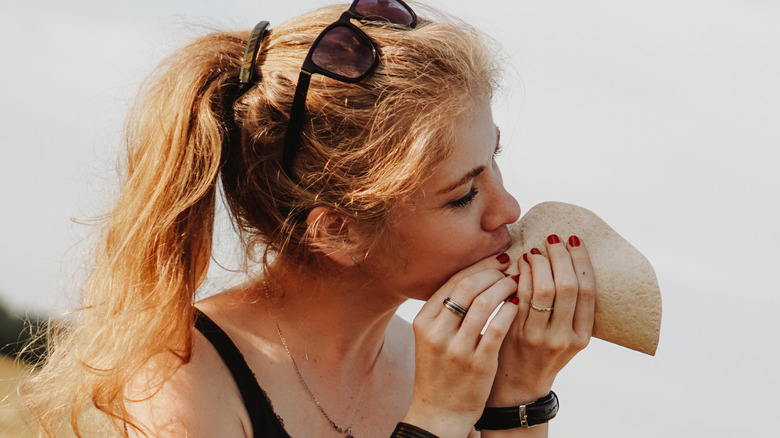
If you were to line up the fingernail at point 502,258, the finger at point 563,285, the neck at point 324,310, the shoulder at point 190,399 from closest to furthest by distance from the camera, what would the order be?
1. the shoulder at point 190,399
2. the finger at point 563,285
3. the fingernail at point 502,258
4. the neck at point 324,310

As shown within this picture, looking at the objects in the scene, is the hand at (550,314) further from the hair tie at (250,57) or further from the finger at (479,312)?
the hair tie at (250,57)

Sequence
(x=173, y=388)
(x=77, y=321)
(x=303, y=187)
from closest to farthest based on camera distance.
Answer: (x=173, y=388), (x=303, y=187), (x=77, y=321)

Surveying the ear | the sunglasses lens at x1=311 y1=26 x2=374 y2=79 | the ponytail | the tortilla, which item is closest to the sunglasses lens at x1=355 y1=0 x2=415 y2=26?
the sunglasses lens at x1=311 y1=26 x2=374 y2=79

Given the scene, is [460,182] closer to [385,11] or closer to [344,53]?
[344,53]

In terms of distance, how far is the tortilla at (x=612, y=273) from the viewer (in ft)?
10.1

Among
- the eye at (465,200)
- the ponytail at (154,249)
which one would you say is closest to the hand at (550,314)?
the eye at (465,200)

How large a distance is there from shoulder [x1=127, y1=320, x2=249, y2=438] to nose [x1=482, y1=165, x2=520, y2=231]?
1199 millimetres

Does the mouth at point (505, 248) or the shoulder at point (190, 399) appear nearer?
the shoulder at point (190, 399)

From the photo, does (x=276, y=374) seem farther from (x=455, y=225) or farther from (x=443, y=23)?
(x=443, y=23)

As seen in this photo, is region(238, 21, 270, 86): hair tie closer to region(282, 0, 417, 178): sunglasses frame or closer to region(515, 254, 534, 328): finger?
region(282, 0, 417, 178): sunglasses frame

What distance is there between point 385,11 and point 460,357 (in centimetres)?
143

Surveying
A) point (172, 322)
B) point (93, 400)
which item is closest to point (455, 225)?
point (172, 322)

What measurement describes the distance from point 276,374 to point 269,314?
26 centimetres

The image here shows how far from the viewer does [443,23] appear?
3.42 meters
